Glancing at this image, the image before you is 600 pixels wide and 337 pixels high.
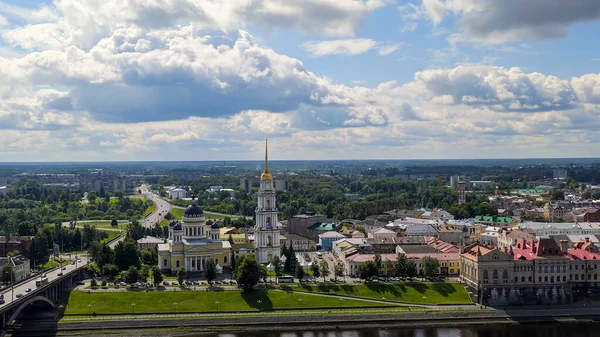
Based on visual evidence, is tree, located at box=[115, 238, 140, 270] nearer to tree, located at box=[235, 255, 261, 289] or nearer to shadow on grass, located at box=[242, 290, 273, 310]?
tree, located at box=[235, 255, 261, 289]

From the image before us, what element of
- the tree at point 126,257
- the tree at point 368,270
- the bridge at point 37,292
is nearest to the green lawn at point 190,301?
the bridge at point 37,292

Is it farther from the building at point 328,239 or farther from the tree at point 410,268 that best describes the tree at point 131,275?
the building at point 328,239

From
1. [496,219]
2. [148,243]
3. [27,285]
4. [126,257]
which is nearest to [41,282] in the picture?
[27,285]

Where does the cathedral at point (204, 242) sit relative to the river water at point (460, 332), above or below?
above

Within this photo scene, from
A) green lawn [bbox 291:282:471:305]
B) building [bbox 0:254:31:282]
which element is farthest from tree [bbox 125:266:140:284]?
green lawn [bbox 291:282:471:305]

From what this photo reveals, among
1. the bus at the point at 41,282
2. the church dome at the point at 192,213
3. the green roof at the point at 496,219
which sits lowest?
the bus at the point at 41,282

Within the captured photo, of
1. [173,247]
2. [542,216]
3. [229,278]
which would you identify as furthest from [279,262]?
[542,216]
